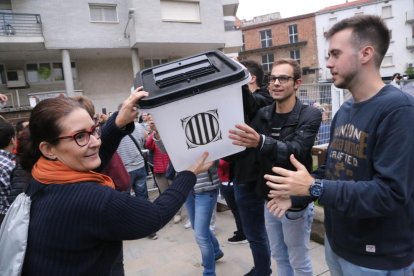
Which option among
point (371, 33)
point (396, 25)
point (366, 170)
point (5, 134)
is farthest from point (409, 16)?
point (5, 134)

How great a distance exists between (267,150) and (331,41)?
2.32ft

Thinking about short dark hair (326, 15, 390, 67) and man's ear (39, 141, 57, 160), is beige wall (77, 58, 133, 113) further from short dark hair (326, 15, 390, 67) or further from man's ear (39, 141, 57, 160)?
short dark hair (326, 15, 390, 67)

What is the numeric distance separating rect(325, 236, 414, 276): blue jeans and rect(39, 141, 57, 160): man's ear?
1519 mm

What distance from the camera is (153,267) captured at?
360 centimetres

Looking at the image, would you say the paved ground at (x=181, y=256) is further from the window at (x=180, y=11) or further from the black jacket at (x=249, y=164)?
the window at (x=180, y=11)

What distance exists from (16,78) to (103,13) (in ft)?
17.0

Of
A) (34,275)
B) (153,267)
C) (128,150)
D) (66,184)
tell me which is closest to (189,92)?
(66,184)

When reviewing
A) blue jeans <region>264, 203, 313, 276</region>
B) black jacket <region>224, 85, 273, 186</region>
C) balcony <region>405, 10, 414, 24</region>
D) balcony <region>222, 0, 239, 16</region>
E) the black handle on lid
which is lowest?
blue jeans <region>264, 203, 313, 276</region>

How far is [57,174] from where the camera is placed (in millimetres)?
1300

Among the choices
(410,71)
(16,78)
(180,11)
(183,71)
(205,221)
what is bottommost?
(205,221)

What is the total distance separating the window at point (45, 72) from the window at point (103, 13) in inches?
104

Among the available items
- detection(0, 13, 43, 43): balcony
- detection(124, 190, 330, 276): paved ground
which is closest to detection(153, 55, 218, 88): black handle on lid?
detection(124, 190, 330, 276): paved ground

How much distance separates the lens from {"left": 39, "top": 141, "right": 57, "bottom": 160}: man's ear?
1.35 m

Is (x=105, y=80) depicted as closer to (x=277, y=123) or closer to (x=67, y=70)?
(x=67, y=70)
